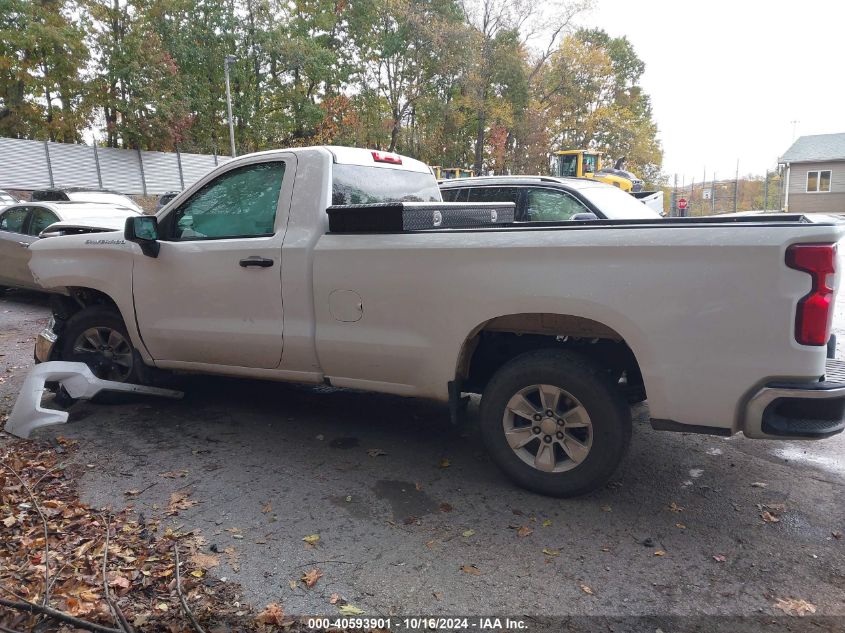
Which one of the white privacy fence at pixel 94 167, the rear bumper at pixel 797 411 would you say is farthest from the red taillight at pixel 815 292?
the white privacy fence at pixel 94 167

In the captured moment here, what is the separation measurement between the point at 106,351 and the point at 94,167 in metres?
30.0

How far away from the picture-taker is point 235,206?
4668 mm

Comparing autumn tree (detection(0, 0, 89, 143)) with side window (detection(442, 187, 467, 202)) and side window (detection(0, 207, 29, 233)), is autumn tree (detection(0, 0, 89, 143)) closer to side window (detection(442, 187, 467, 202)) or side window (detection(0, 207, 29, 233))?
side window (detection(0, 207, 29, 233))

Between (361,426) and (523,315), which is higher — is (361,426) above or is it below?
below

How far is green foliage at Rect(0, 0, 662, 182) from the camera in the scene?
30922 millimetres

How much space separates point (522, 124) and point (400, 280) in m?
38.3

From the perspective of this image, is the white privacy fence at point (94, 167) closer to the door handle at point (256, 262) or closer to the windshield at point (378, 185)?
the windshield at point (378, 185)

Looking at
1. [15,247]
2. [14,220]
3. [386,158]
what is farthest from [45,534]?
[14,220]

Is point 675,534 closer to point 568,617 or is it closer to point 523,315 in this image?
point 568,617

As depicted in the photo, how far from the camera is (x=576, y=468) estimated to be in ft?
11.8

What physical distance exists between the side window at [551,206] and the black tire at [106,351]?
14.9 feet

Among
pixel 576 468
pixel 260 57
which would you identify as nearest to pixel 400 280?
pixel 576 468

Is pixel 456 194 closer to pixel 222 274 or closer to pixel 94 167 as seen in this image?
pixel 222 274

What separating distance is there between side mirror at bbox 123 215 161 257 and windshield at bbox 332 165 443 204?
147 cm
